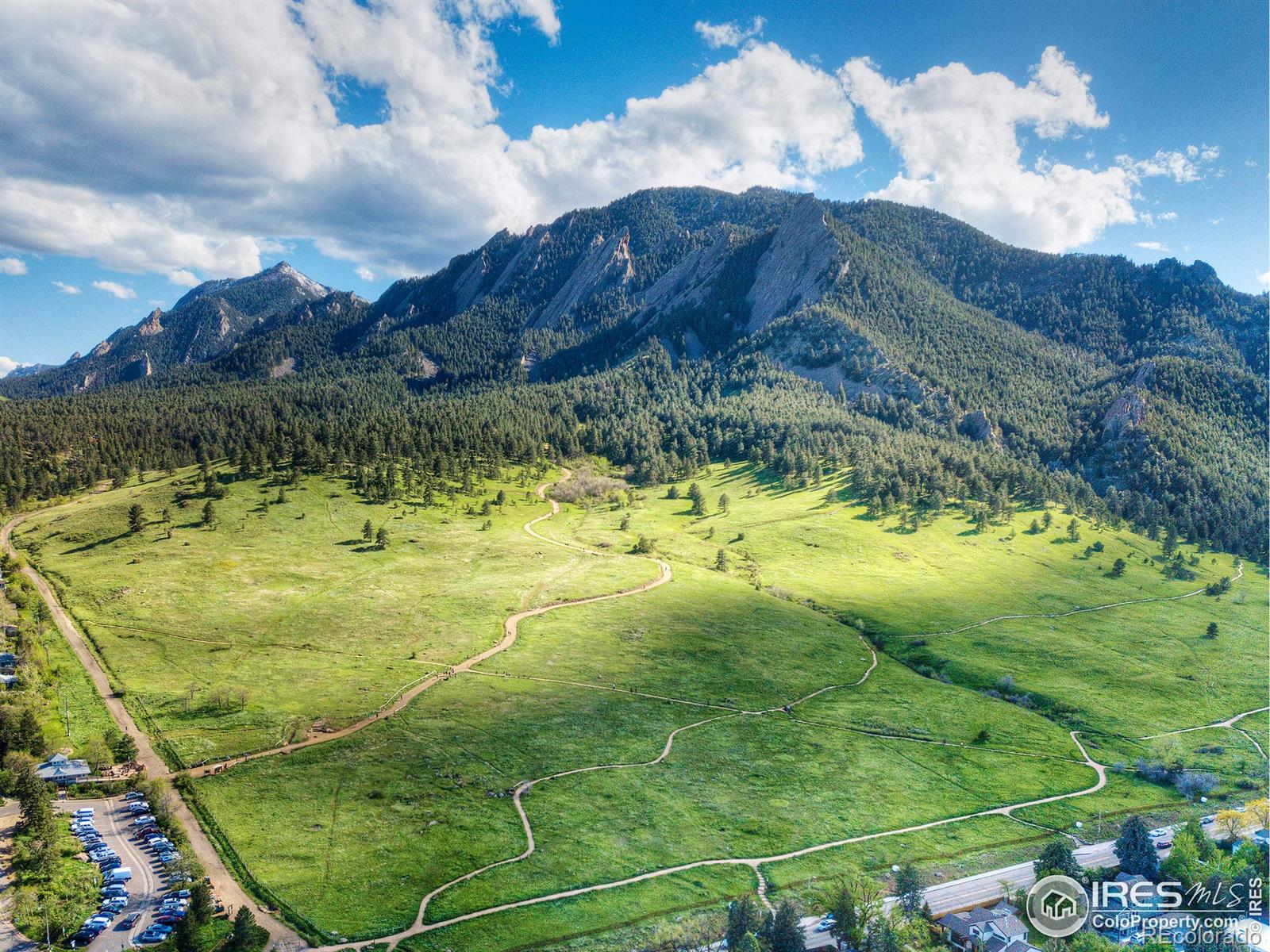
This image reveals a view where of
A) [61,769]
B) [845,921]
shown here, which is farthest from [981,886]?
[61,769]

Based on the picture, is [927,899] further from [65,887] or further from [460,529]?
[460,529]

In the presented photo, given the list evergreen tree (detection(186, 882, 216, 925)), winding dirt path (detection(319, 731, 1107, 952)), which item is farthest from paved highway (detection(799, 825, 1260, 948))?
evergreen tree (detection(186, 882, 216, 925))

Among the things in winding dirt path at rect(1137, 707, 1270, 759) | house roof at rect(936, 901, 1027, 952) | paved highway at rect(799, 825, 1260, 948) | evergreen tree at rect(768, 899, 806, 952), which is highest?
evergreen tree at rect(768, 899, 806, 952)

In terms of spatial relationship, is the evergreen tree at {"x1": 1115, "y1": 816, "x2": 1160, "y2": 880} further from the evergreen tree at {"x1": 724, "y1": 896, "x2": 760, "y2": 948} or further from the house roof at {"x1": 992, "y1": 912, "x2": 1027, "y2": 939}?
the evergreen tree at {"x1": 724, "y1": 896, "x2": 760, "y2": 948}

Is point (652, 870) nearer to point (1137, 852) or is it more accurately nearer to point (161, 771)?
point (1137, 852)

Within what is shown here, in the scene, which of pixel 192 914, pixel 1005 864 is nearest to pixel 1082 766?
pixel 1005 864
